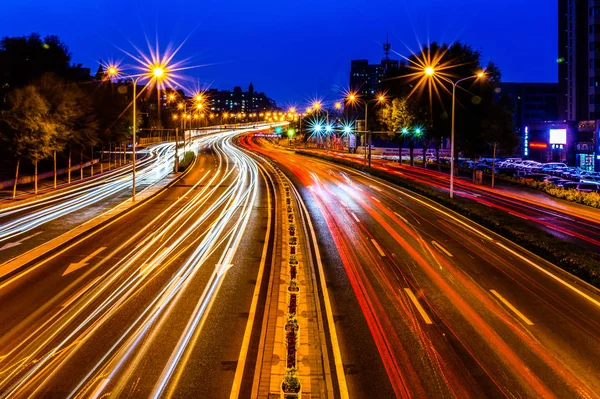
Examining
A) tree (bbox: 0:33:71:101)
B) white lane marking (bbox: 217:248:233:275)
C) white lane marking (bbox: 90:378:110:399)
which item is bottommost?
white lane marking (bbox: 90:378:110:399)

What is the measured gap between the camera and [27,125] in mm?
36188

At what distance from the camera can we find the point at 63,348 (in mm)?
10656

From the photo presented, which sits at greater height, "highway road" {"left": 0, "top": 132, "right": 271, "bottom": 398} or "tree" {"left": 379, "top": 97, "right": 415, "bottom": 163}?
"tree" {"left": 379, "top": 97, "right": 415, "bottom": 163}

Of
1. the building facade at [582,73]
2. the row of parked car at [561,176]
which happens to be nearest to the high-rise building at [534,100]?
the building facade at [582,73]

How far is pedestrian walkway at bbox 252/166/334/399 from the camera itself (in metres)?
9.16

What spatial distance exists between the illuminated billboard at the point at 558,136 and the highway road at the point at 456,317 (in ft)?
184

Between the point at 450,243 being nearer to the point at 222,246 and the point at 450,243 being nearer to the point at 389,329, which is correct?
the point at 222,246

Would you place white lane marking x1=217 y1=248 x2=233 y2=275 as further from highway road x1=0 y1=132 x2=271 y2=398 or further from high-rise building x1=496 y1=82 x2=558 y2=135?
high-rise building x1=496 y1=82 x2=558 y2=135

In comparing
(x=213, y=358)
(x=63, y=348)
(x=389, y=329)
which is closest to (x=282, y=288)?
(x=389, y=329)

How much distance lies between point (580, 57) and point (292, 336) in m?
77.4

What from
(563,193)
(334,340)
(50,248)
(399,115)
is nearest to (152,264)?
(50,248)

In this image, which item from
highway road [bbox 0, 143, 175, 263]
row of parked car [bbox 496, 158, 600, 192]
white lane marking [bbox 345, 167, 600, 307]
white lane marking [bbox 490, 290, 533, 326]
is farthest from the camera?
row of parked car [bbox 496, 158, 600, 192]

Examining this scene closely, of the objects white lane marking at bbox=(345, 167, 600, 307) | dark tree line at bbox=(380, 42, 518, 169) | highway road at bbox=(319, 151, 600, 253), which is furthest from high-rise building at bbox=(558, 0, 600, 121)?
white lane marking at bbox=(345, 167, 600, 307)

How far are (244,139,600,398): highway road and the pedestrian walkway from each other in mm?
561
